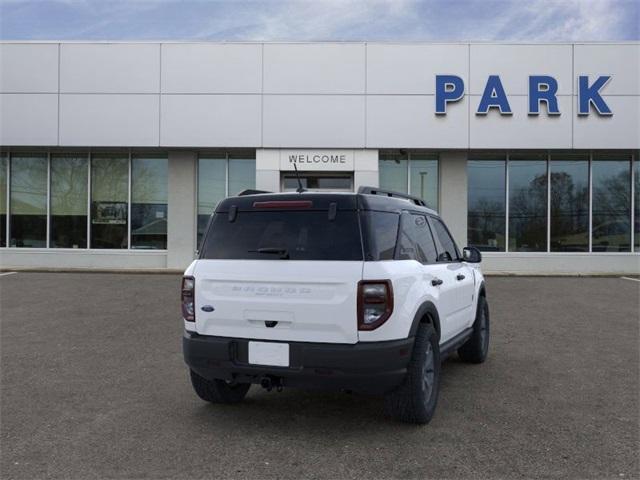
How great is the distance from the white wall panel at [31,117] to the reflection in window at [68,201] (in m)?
1.30

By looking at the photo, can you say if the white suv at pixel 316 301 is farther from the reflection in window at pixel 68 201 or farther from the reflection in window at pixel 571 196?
the reflection in window at pixel 68 201

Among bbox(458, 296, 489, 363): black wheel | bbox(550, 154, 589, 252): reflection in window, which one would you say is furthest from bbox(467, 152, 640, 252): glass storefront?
bbox(458, 296, 489, 363): black wheel

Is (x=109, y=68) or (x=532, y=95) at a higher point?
(x=109, y=68)

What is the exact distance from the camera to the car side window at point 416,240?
14.8 ft

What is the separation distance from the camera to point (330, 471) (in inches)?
140

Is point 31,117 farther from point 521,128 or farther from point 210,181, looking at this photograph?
point 521,128

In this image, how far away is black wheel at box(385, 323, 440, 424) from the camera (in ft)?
13.7

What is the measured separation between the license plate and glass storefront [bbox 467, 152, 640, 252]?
13345 millimetres

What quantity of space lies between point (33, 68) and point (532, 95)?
1417cm

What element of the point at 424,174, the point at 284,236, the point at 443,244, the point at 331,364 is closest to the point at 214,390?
the point at 331,364

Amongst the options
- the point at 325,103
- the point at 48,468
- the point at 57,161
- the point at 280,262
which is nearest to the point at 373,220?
the point at 280,262

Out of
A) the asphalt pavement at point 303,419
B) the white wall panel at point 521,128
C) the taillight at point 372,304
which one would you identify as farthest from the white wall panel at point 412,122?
the taillight at point 372,304

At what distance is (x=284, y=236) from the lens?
4.23m

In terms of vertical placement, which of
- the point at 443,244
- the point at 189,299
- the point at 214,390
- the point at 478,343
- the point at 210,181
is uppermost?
the point at 210,181
